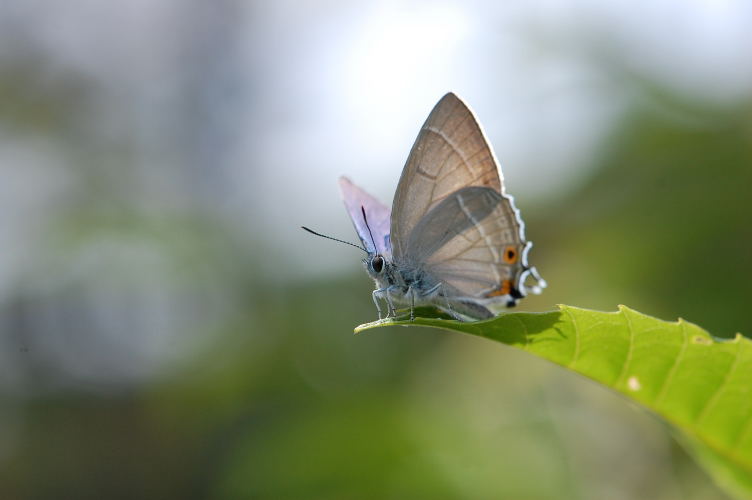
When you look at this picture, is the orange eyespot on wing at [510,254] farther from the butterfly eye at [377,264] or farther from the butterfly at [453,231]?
the butterfly eye at [377,264]

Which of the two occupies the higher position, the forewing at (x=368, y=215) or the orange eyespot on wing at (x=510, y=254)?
the forewing at (x=368, y=215)

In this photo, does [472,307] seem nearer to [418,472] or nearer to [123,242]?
[418,472]

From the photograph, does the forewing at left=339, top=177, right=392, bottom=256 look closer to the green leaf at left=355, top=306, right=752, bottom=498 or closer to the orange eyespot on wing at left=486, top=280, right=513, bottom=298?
the orange eyespot on wing at left=486, top=280, right=513, bottom=298

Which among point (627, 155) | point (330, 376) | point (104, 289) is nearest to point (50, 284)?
point (104, 289)

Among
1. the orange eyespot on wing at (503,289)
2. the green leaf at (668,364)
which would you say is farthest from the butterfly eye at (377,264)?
the green leaf at (668,364)

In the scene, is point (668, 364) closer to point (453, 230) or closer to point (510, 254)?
point (510, 254)

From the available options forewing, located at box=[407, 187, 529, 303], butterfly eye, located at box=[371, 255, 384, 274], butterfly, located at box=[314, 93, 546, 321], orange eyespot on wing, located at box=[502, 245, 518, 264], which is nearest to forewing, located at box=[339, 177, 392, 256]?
butterfly, located at box=[314, 93, 546, 321]

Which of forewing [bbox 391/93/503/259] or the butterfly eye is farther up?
forewing [bbox 391/93/503/259]

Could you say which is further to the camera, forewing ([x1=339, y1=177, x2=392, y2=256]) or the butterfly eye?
forewing ([x1=339, y1=177, x2=392, y2=256])

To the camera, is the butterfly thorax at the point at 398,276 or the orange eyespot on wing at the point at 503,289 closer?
the orange eyespot on wing at the point at 503,289
